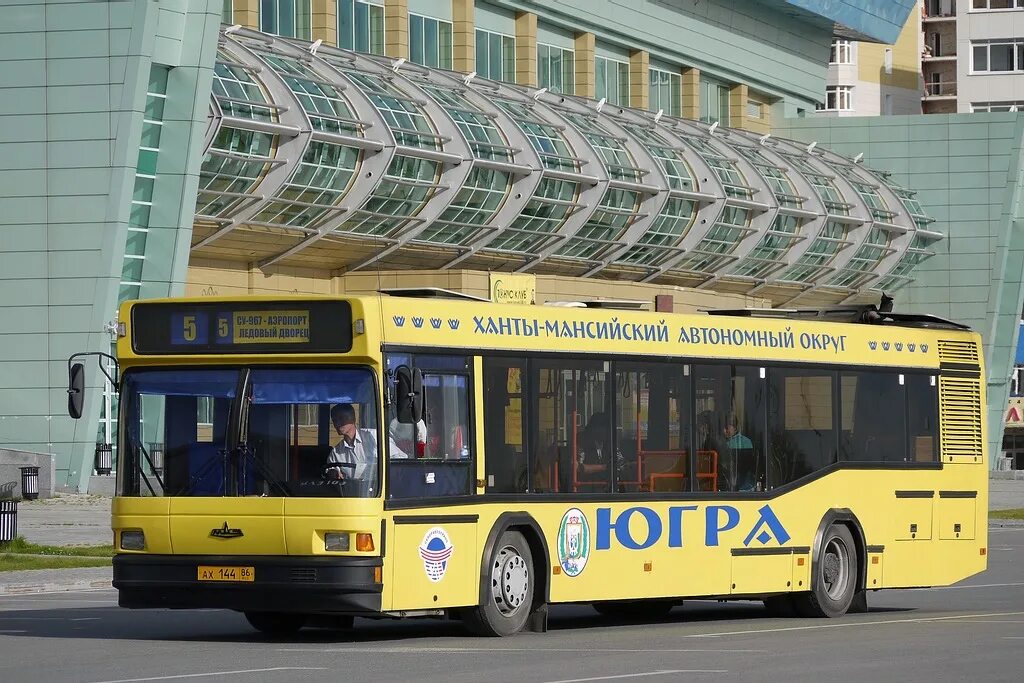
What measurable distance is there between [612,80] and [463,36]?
10793mm

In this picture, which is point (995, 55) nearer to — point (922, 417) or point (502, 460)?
point (922, 417)

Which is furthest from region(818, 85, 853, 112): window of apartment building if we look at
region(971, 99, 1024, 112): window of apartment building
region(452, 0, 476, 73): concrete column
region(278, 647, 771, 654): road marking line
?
region(278, 647, 771, 654): road marking line

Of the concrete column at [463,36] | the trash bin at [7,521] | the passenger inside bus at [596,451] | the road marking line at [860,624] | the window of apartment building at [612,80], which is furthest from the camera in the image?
the window of apartment building at [612,80]

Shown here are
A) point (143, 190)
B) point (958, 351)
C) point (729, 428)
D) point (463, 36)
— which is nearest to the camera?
point (729, 428)

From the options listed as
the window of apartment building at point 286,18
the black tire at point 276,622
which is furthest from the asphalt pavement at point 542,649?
the window of apartment building at point 286,18

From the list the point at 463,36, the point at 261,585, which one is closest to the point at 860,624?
the point at 261,585

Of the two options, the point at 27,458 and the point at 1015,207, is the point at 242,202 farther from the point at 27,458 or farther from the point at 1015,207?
the point at 1015,207

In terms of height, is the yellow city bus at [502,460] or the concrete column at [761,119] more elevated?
the concrete column at [761,119]

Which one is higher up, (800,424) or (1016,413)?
(1016,413)

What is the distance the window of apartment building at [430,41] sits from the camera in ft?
222

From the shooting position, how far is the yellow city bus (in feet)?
49.2

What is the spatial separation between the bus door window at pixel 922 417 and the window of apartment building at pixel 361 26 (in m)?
45.8

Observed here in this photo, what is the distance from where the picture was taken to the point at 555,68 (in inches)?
2963

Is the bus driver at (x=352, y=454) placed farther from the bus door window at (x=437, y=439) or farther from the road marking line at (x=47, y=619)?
the road marking line at (x=47, y=619)
